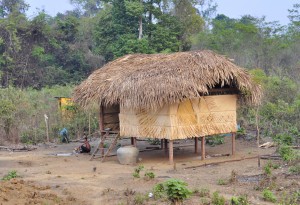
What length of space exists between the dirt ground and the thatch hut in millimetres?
1099

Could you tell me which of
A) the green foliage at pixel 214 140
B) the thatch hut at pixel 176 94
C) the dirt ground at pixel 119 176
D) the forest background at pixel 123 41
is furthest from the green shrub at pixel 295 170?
the forest background at pixel 123 41

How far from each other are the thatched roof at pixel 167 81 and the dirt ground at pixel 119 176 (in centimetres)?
197

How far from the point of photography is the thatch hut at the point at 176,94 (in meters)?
14.4

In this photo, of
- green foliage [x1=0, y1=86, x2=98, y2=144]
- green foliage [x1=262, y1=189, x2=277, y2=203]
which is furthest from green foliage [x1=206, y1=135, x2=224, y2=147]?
green foliage [x1=262, y1=189, x2=277, y2=203]

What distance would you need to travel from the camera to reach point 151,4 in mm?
29375

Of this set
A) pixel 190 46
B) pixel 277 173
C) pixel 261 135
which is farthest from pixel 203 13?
pixel 277 173

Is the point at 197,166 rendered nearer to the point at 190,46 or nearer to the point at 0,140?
the point at 0,140

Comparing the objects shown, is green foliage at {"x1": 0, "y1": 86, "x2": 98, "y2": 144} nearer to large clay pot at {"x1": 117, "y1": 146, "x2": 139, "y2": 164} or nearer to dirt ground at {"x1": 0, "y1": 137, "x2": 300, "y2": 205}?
dirt ground at {"x1": 0, "y1": 137, "x2": 300, "y2": 205}

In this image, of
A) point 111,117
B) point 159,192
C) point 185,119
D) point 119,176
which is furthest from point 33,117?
point 159,192

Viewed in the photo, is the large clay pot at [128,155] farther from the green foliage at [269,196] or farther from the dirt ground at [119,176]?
the green foliage at [269,196]

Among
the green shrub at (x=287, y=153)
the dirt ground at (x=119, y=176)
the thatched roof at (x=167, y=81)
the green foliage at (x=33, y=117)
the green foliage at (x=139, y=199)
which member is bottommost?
the dirt ground at (x=119, y=176)

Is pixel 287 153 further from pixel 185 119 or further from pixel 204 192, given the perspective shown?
pixel 204 192

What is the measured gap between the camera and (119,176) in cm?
1281

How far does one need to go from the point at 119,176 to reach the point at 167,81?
127 inches
